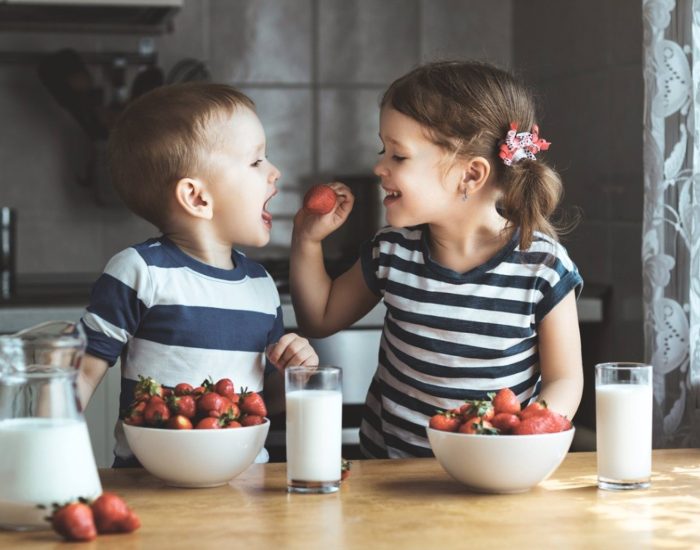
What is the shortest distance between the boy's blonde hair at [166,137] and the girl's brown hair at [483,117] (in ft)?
0.87

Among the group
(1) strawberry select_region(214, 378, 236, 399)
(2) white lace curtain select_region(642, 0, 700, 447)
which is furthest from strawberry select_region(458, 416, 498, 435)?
(2) white lace curtain select_region(642, 0, 700, 447)

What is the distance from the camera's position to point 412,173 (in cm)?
158

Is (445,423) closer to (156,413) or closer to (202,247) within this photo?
(156,413)

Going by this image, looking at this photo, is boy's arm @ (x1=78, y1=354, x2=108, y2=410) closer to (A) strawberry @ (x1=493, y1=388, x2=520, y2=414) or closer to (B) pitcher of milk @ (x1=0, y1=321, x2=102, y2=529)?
(B) pitcher of milk @ (x1=0, y1=321, x2=102, y2=529)

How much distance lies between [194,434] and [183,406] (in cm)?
4

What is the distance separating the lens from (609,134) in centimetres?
245

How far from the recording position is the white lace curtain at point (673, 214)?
1.87 meters

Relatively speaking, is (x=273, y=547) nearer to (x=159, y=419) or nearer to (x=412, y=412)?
(x=159, y=419)

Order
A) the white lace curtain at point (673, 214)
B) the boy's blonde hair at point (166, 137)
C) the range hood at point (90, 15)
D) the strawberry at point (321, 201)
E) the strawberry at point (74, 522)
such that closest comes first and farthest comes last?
the strawberry at point (74, 522) → the boy's blonde hair at point (166, 137) → the strawberry at point (321, 201) → the white lace curtain at point (673, 214) → the range hood at point (90, 15)

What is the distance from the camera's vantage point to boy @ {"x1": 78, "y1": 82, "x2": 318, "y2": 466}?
1484mm

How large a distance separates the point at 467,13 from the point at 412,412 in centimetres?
173

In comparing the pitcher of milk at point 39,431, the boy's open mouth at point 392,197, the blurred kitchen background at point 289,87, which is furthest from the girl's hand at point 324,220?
the blurred kitchen background at point 289,87

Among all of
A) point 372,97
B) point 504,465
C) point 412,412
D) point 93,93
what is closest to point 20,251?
point 93,93

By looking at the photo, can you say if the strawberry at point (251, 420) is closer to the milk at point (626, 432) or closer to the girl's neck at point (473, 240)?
the milk at point (626, 432)
